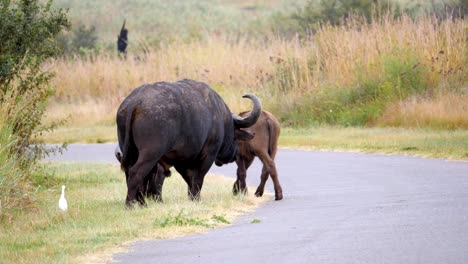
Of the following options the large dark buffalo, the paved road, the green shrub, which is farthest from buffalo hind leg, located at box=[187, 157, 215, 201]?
the green shrub

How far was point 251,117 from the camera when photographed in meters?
15.5

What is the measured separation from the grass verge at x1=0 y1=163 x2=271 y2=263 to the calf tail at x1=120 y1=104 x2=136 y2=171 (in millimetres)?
580

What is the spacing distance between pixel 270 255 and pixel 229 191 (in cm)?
671

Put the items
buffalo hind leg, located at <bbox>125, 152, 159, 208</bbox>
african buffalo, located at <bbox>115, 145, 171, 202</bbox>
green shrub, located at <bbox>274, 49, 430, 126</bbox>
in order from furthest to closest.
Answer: green shrub, located at <bbox>274, 49, 430, 126</bbox> → african buffalo, located at <bbox>115, 145, 171, 202</bbox> → buffalo hind leg, located at <bbox>125, 152, 159, 208</bbox>

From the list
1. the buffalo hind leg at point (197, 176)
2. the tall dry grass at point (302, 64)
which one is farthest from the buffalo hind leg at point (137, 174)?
the tall dry grass at point (302, 64)

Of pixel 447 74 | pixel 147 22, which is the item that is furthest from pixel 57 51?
pixel 147 22

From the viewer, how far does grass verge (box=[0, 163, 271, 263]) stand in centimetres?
1041

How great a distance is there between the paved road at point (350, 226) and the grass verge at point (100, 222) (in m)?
0.34

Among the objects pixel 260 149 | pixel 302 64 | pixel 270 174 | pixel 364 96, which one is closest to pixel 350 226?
pixel 270 174

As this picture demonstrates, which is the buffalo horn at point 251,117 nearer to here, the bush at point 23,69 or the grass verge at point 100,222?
the grass verge at point 100,222

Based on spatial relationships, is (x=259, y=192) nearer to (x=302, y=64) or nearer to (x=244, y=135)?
(x=244, y=135)

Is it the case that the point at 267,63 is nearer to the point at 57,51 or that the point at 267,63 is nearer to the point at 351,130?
the point at 351,130

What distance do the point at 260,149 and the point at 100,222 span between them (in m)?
4.13

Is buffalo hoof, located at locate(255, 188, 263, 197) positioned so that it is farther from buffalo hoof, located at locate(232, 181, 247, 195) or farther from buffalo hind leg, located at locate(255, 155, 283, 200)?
buffalo hoof, located at locate(232, 181, 247, 195)
